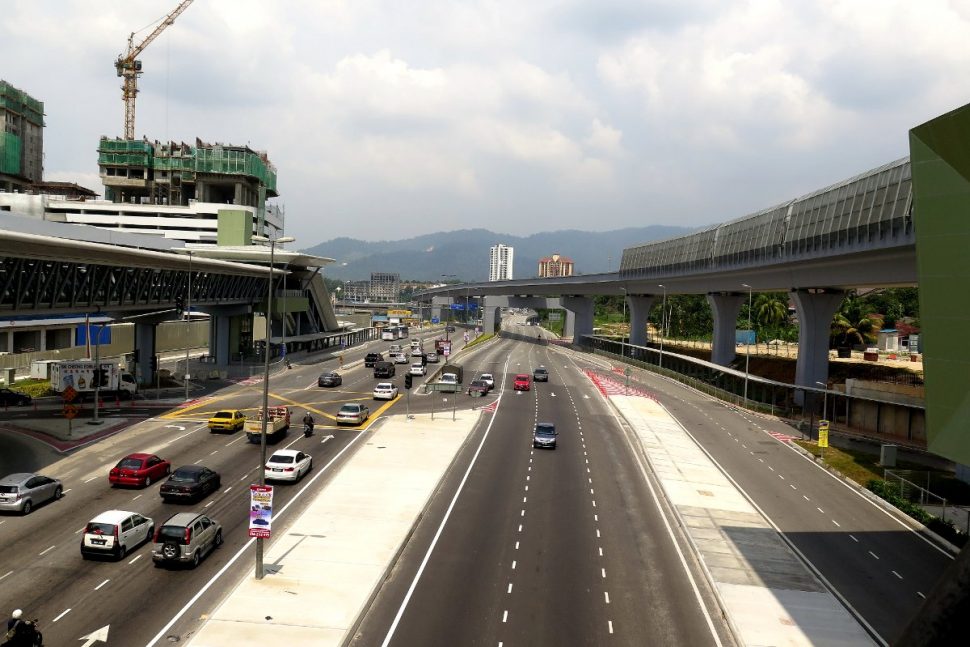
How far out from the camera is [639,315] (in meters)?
108

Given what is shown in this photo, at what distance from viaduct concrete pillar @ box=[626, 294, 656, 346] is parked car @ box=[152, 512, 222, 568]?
90.6 m

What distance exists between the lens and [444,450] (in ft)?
133

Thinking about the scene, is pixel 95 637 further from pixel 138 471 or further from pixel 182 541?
pixel 138 471

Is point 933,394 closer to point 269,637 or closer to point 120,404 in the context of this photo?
point 269,637

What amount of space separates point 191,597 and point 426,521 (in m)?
9.90

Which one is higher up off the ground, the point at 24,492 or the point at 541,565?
the point at 24,492

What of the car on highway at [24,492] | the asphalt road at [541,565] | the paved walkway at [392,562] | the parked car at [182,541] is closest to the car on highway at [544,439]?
the asphalt road at [541,565]

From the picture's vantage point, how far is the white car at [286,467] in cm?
3241

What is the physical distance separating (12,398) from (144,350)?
36.0 feet

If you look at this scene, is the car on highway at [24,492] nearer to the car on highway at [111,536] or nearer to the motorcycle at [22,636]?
the car on highway at [111,536]

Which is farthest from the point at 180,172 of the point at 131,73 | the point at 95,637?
the point at 95,637

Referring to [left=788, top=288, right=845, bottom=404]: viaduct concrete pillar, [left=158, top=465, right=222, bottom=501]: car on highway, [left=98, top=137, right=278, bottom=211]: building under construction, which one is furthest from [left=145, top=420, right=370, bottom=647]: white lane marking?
[left=98, top=137, right=278, bottom=211]: building under construction

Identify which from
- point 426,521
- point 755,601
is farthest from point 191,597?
point 755,601

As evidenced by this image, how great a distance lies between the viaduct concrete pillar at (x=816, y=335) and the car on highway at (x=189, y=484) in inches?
1965
